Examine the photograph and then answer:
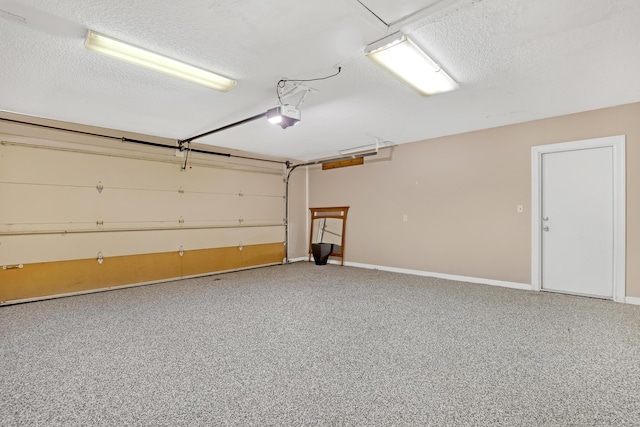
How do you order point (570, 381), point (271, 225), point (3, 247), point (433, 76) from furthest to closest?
point (271, 225) → point (3, 247) → point (433, 76) → point (570, 381)

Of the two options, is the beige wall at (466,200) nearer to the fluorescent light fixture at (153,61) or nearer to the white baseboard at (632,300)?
the white baseboard at (632,300)

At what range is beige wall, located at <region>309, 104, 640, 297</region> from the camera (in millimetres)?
3988

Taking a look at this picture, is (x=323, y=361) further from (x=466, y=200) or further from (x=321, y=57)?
(x=466, y=200)

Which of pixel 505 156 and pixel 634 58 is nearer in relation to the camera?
pixel 634 58

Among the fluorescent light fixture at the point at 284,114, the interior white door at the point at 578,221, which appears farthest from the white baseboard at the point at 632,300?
the fluorescent light fixture at the point at 284,114

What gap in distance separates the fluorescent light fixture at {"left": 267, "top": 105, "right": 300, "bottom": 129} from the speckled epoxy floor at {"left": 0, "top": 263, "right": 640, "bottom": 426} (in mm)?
2220

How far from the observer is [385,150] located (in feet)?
20.5

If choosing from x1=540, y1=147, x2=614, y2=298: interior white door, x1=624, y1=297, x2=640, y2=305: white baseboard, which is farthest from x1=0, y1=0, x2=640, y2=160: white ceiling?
x1=624, y1=297, x2=640, y2=305: white baseboard

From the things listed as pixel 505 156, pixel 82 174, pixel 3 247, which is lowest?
pixel 3 247

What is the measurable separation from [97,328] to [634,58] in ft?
19.0

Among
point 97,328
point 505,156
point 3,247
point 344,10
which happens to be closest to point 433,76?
point 344,10

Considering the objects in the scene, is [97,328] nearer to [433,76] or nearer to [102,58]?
[102,58]

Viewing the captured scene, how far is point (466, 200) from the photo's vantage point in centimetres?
514

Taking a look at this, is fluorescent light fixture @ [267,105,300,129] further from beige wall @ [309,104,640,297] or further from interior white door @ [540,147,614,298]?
interior white door @ [540,147,614,298]
